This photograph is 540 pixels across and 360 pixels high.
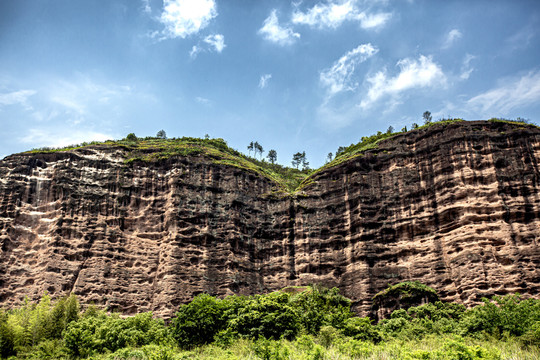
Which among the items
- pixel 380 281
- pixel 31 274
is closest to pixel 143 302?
pixel 31 274

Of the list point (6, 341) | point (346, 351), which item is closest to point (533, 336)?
point (346, 351)

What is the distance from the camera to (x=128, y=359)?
2864 cm

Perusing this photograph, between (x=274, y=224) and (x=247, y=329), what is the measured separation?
20480 mm

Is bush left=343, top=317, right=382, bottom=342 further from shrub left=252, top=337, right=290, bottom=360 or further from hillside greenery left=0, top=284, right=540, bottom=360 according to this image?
shrub left=252, top=337, right=290, bottom=360

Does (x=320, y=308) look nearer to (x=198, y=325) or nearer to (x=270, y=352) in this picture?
(x=198, y=325)

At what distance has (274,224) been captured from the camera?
171 feet

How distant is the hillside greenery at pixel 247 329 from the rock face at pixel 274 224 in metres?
3.88

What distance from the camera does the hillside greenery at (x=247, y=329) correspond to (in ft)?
96.1

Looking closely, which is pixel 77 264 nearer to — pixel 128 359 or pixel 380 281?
pixel 128 359

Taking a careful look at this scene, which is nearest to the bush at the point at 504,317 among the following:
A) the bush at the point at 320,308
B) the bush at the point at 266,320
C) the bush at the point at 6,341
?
the bush at the point at 320,308

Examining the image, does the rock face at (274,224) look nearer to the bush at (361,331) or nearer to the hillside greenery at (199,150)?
the hillside greenery at (199,150)

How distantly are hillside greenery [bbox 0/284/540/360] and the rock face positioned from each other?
388 cm

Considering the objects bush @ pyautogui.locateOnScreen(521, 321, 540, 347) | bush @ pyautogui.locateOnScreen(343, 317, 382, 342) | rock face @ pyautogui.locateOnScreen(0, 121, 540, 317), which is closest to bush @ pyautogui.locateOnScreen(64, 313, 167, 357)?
rock face @ pyautogui.locateOnScreen(0, 121, 540, 317)

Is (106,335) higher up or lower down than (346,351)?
higher up
